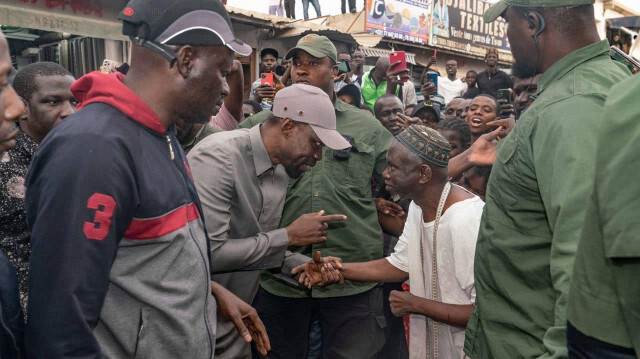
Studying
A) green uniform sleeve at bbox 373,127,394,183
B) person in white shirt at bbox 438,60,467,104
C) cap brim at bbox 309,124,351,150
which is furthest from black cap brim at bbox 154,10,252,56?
person in white shirt at bbox 438,60,467,104

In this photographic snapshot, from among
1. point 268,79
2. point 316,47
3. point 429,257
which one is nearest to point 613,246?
point 429,257

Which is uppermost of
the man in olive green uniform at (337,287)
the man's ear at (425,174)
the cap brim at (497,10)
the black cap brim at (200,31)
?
the cap brim at (497,10)

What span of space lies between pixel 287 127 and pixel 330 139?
27cm

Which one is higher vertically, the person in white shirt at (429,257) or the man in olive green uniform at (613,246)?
the man in olive green uniform at (613,246)

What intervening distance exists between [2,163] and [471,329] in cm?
238

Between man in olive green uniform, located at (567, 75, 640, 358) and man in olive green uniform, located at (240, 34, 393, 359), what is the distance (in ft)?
8.44

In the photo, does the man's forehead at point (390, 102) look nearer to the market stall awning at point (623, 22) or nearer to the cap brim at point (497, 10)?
the cap brim at point (497, 10)

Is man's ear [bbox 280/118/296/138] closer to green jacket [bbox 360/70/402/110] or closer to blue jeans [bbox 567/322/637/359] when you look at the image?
blue jeans [bbox 567/322/637/359]

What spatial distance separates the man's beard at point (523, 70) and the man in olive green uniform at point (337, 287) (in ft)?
5.59

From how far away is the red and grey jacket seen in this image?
4.33 feet

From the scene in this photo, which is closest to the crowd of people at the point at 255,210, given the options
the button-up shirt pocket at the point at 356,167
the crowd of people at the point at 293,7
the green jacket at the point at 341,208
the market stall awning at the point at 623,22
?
the green jacket at the point at 341,208

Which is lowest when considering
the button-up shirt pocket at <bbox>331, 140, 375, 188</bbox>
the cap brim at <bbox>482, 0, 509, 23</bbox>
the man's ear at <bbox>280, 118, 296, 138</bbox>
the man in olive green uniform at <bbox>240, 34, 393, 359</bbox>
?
the man in olive green uniform at <bbox>240, 34, 393, 359</bbox>

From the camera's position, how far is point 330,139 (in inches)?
120

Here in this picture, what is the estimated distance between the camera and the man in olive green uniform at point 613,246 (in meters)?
0.86
